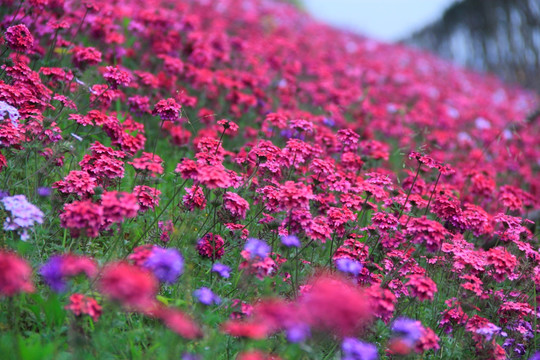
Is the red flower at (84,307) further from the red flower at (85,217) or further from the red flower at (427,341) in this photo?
the red flower at (427,341)

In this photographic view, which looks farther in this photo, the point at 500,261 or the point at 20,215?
the point at 500,261

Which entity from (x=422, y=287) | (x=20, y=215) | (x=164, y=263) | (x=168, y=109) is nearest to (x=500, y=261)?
(x=422, y=287)

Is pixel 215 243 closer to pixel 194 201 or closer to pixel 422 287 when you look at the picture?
pixel 194 201

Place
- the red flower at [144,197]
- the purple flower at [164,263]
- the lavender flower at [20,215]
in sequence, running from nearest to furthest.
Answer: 1. the purple flower at [164,263]
2. the lavender flower at [20,215]
3. the red flower at [144,197]

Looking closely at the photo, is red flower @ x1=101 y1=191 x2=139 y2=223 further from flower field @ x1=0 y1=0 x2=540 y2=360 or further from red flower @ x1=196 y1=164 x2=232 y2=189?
red flower @ x1=196 y1=164 x2=232 y2=189

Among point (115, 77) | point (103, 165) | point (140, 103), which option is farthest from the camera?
point (140, 103)

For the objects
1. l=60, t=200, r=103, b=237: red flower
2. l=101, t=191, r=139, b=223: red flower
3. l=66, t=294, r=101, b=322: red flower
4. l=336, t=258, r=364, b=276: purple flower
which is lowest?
l=66, t=294, r=101, b=322: red flower

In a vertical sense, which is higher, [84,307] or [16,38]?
[16,38]

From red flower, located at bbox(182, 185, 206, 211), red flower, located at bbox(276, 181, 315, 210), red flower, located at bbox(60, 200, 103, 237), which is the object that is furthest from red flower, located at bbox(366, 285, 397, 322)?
red flower, located at bbox(60, 200, 103, 237)

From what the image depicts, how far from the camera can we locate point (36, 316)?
2.80 m

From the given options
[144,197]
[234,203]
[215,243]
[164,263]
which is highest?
[164,263]

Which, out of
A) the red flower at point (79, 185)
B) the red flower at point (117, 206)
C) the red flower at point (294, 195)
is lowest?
the red flower at point (79, 185)

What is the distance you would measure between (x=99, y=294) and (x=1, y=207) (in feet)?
3.33

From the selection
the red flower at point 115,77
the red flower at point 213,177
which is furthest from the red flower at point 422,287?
the red flower at point 115,77
